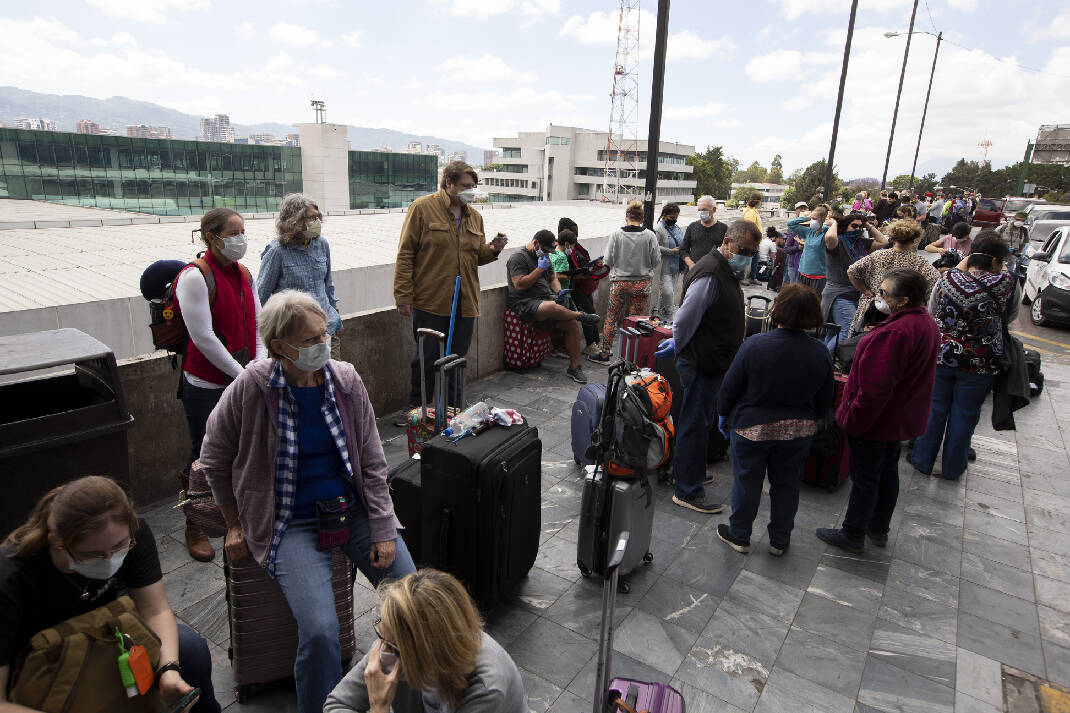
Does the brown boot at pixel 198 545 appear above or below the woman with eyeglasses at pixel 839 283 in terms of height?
below

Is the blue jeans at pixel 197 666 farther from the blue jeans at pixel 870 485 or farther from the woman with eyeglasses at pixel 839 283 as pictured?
the woman with eyeglasses at pixel 839 283

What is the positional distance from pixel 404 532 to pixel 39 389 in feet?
6.65

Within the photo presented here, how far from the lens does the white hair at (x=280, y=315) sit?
7.79 feet

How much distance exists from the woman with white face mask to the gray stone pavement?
702 mm

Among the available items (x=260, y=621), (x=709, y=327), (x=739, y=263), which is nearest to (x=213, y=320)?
(x=260, y=621)

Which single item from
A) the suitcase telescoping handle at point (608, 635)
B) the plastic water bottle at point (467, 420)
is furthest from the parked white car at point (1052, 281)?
the suitcase telescoping handle at point (608, 635)

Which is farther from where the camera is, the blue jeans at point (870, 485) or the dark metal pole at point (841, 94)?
the dark metal pole at point (841, 94)

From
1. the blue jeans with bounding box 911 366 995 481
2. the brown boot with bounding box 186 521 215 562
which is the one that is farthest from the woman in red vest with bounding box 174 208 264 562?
the blue jeans with bounding box 911 366 995 481

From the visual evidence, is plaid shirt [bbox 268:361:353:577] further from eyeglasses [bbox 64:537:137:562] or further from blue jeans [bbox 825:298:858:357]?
blue jeans [bbox 825:298:858:357]

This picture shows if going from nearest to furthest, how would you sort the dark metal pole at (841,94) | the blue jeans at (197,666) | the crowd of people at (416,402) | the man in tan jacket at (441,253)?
the crowd of people at (416,402) < the blue jeans at (197,666) < the man in tan jacket at (441,253) < the dark metal pole at (841,94)

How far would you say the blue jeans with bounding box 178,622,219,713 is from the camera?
89.8 inches

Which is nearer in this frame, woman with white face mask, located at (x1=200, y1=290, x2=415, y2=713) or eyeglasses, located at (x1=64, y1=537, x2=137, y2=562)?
eyeglasses, located at (x1=64, y1=537, x2=137, y2=562)

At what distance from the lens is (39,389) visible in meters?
3.19

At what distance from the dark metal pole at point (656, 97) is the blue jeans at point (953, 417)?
411cm
